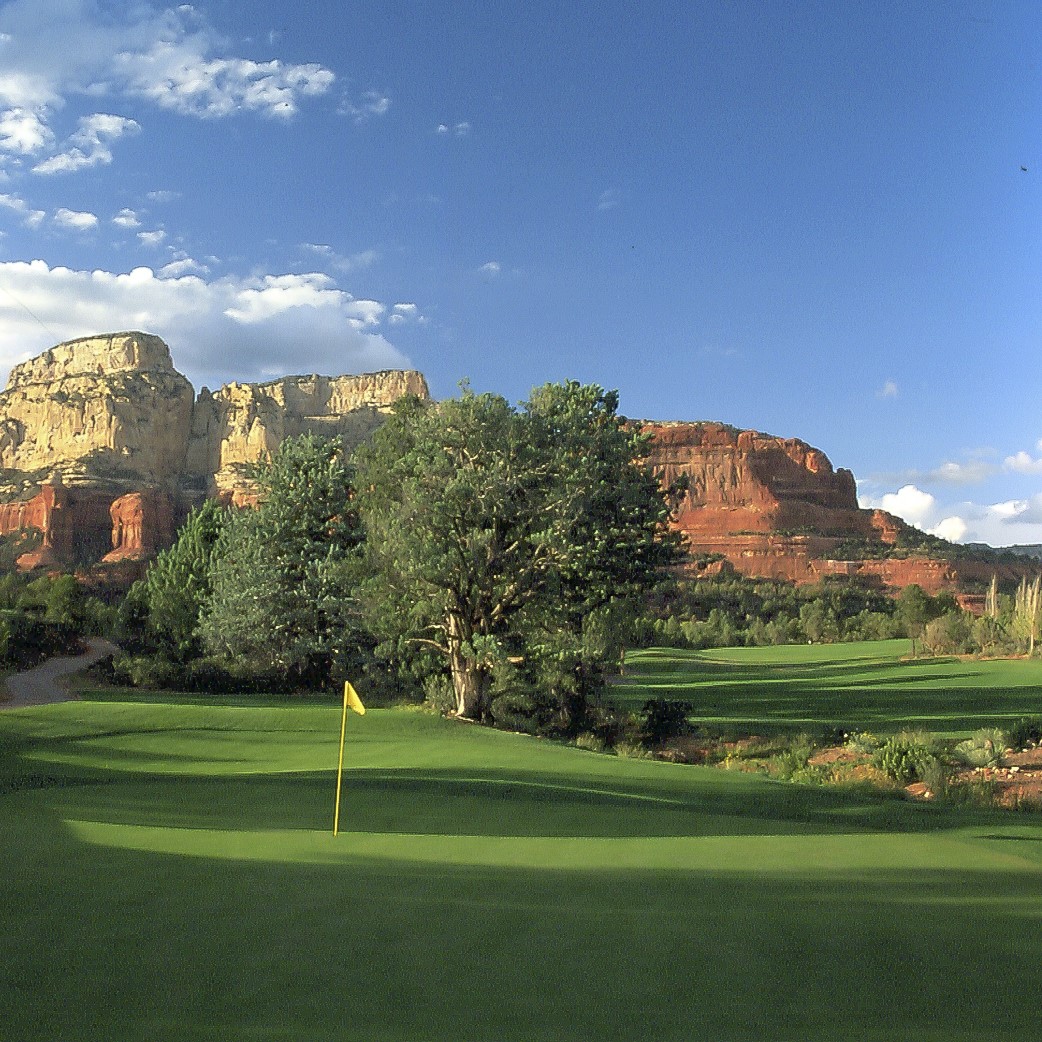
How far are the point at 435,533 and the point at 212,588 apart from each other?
1766 centimetres

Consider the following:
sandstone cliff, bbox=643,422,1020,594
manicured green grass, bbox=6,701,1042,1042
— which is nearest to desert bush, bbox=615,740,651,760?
manicured green grass, bbox=6,701,1042,1042

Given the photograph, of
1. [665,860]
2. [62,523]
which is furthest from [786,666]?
[62,523]

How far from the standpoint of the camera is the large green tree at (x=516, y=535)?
23797mm

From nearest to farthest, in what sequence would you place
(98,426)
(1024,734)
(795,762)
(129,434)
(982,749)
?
(795,762)
(982,749)
(1024,734)
(98,426)
(129,434)

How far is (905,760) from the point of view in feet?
66.5

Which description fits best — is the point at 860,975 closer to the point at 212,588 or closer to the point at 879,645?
the point at 212,588

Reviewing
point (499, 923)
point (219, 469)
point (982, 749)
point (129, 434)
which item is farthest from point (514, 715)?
point (219, 469)

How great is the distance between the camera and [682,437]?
14838cm

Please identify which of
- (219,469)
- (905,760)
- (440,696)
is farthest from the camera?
(219,469)

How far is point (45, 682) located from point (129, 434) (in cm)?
9839

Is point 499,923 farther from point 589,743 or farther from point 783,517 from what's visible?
point 783,517

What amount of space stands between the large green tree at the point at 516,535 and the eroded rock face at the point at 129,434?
7019 cm

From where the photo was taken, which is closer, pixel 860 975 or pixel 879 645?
pixel 860 975

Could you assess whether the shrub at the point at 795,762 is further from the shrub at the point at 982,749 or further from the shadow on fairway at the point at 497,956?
the shadow on fairway at the point at 497,956
